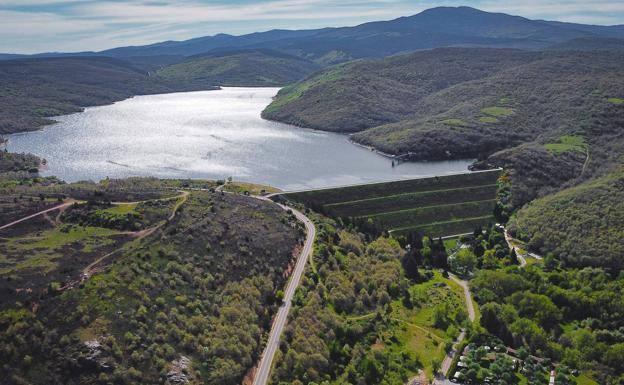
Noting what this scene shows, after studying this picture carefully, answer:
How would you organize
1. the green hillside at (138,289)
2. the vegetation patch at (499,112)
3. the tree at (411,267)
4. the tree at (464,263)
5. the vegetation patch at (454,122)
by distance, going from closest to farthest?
the green hillside at (138,289) < the tree at (411,267) < the tree at (464,263) < the vegetation patch at (454,122) < the vegetation patch at (499,112)

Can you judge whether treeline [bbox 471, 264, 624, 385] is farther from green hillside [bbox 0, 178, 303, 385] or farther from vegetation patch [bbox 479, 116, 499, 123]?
vegetation patch [bbox 479, 116, 499, 123]

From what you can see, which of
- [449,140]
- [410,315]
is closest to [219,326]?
[410,315]

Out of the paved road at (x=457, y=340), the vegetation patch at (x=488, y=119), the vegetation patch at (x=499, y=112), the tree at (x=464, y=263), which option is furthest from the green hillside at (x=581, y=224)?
the vegetation patch at (x=499, y=112)

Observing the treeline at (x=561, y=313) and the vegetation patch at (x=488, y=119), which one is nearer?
the treeline at (x=561, y=313)

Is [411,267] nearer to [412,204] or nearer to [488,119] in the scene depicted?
[412,204]

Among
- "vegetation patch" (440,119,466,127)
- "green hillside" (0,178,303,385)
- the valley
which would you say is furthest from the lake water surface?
"green hillside" (0,178,303,385)

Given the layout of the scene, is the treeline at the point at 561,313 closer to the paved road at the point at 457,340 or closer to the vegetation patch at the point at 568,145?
the paved road at the point at 457,340
